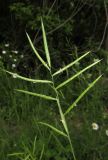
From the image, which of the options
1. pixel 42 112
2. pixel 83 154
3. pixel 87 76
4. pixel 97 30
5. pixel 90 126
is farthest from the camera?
pixel 97 30

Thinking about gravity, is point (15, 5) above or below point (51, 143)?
above

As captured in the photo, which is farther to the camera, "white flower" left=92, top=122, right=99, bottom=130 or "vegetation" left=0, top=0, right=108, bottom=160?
"white flower" left=92, top=122, right=99, bottom=130

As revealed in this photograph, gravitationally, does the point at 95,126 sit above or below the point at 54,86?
below

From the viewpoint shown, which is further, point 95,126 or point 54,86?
point 95,126

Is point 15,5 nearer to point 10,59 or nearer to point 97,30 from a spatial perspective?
point 10,59

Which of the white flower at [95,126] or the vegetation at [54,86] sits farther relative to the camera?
the white flower at [95,126]

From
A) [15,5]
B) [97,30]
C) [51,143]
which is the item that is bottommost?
[97,30]

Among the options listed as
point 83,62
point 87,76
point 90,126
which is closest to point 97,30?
point 83,62

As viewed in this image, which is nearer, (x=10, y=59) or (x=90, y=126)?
(x=90, y=126)
